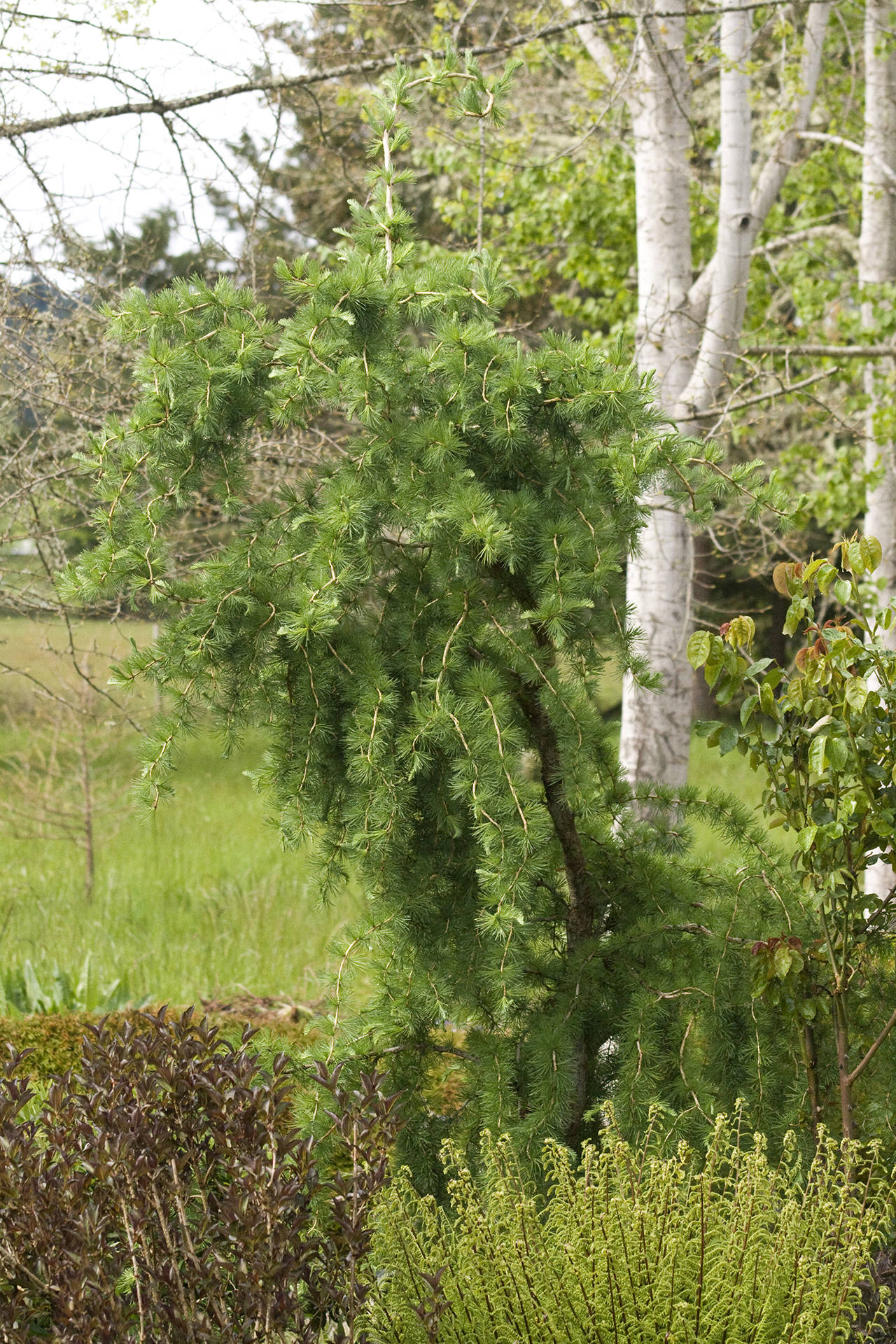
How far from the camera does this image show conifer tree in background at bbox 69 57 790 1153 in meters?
2.56

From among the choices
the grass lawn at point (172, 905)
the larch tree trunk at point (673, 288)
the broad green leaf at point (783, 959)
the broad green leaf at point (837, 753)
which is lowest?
the grass lawn at point (172, 905)

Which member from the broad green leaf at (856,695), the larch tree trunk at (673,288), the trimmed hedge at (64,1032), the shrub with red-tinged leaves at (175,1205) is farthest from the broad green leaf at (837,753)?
the larch tree trunk at (673,288)

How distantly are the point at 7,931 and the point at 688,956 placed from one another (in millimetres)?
4374

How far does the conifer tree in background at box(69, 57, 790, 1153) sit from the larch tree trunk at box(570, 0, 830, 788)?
6.95ft

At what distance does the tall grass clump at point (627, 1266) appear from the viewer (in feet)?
7.16

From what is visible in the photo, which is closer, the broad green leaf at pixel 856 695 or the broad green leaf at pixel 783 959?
the broad green leaf at pixel 856 695

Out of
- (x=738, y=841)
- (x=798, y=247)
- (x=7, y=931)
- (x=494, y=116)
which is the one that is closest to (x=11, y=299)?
(x=494, y=116)

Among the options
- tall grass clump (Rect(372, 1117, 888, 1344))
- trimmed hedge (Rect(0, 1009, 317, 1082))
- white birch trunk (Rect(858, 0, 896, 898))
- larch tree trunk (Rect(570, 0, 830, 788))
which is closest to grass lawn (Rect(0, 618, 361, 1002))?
trimmed hedge (Rect(0, 1009, 317, 1082))

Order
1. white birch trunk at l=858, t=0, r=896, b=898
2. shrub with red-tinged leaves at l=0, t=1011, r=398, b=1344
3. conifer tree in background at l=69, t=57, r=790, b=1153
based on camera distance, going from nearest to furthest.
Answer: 1. shrub with red-tinged leaves at l=0, t=1011, r=398, b=1344
2. conifer tree in background at l=69, t=57, r=790, b=1153
3. white birch trunk at l=858, t=0, r=896, b=898

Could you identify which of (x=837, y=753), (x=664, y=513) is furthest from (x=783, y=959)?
(x=664, y=513)

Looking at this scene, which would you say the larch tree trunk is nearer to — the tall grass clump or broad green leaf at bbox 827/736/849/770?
broad green leaf at bbox 827/736/849/770

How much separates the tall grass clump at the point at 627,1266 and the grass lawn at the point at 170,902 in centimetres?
117

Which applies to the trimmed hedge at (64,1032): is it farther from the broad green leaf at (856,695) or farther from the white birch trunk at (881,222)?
the white birch trunk at (881,222)

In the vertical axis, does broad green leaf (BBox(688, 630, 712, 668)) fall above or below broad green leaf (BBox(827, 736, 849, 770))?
above
